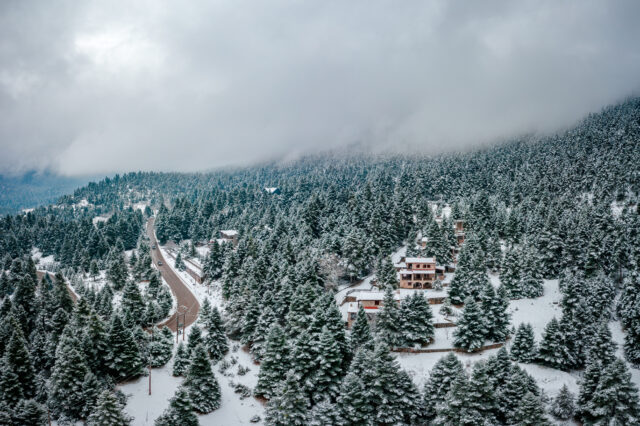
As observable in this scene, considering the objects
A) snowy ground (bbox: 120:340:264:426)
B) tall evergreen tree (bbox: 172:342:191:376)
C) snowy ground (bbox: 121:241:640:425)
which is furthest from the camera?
tall evergreen tree (bbox: 172:342:191:376)

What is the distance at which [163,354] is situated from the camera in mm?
48500

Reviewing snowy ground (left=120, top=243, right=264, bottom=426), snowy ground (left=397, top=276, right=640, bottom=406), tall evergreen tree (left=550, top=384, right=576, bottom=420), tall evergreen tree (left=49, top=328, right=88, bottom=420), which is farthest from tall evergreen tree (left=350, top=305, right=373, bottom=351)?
tall evergreen tree (left=49, top=328, right=88, bottom=420)

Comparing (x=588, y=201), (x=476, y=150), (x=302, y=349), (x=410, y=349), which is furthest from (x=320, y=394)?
(x=476, y=150)

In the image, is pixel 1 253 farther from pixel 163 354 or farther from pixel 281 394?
pixel 281 394

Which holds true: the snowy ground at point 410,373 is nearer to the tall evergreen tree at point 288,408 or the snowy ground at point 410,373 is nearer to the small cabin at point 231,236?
the tall evergreen tree at point 288,408

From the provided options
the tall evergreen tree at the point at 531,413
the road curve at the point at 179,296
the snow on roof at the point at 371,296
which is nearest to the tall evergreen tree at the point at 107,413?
the road curve at the point at 179,296

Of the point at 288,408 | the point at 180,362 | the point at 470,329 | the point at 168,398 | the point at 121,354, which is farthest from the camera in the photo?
the point at 180,362

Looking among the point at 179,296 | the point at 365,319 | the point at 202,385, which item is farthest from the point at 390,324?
the point at 179,296

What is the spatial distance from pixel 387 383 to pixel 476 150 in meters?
176

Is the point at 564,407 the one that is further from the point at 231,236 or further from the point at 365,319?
the point at 231,236

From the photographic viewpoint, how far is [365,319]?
45.2 meters

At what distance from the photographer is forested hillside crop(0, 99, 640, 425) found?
34.5 metres

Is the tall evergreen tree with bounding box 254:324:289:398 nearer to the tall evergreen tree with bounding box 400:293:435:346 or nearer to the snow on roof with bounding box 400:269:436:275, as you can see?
the tall evergreen tree with bounding box 400:293:435:346

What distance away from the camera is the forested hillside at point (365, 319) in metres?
34.5
